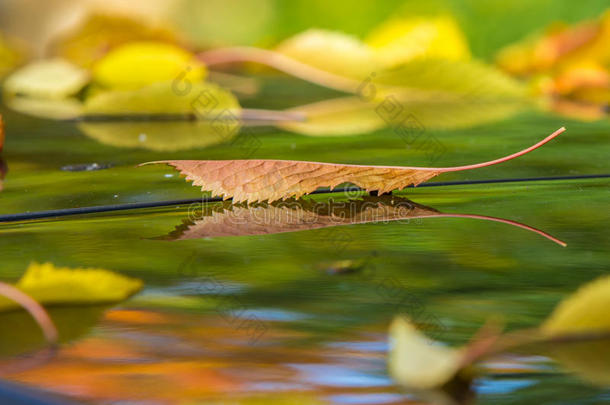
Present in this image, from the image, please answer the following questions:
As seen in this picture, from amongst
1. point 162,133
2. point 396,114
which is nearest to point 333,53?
point 396,114

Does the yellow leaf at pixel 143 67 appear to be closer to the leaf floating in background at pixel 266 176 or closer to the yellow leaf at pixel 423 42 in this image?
the yellow leaf at pixel 423 42

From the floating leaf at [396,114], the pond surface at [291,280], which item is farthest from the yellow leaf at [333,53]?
the pond surface at [291,280]

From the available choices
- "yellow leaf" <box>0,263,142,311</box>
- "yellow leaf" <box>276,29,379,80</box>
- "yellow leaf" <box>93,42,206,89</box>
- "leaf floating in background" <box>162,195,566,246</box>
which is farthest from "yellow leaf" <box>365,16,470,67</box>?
"yellow leaf" <box>0,263,142,311</box>

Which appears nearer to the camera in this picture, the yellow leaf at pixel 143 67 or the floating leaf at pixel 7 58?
the yellow leaf at pixel 143 67

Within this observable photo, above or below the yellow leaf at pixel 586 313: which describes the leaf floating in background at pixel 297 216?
above

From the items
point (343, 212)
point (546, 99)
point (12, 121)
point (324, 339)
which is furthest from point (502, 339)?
point (546, 99)

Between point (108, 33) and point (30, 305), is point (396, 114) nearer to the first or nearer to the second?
point (30, 305)
